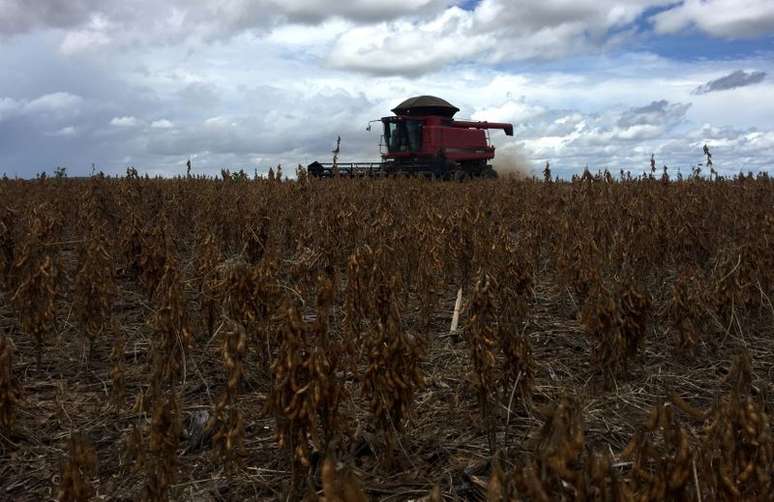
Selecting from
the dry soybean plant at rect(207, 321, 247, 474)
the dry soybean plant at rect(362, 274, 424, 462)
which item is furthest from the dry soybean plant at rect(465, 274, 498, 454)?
the dry soybean plant at rect(207, 321, 247, 474)

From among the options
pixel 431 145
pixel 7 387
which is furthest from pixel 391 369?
pixel 431 145

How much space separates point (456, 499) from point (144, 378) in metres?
2.82

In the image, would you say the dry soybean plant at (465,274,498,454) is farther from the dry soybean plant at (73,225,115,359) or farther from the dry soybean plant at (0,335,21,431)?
the dry soybean plant at (73,225,115,359)

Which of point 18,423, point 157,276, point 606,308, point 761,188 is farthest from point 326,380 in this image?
point 761,188

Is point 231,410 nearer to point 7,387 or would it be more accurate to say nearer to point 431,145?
point 7,387

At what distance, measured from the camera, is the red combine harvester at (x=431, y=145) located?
25984mm

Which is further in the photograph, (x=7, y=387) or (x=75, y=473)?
(x=7, y=387)

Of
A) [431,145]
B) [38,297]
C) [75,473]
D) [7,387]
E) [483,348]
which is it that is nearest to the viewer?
[75,473]

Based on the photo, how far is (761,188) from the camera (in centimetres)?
1143

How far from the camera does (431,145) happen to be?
28312 millimetres

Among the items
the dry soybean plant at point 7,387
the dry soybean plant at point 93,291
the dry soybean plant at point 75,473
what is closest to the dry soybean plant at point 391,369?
the dry soybean plant at point 75,473

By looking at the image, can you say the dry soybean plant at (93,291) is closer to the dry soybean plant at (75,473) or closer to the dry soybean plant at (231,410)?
the dry soybean plant at (231,410)

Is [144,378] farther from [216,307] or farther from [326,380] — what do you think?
[326,380]

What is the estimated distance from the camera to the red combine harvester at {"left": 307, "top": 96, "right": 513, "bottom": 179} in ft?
85.3
